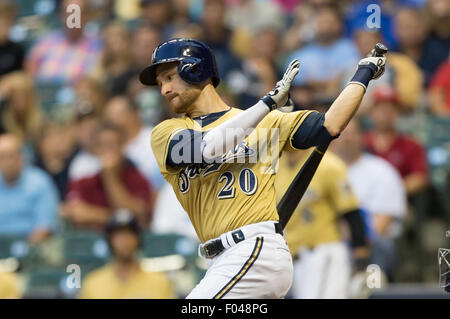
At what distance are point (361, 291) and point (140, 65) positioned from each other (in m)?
3.82

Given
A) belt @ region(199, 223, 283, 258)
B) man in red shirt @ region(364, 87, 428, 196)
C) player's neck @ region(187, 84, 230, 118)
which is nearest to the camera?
belt @ region(199, 223, 283, 258)

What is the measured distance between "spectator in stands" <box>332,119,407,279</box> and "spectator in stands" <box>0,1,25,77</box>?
12.9 ft

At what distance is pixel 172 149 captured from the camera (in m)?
4.50

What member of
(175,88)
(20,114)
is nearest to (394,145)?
(20,114)

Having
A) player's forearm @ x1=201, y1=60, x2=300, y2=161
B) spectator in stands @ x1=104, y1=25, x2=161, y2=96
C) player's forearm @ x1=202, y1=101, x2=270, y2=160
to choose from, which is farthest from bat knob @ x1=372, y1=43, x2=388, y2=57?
spectator in stands @ x1=104, y1=25, x2=161, y2=96

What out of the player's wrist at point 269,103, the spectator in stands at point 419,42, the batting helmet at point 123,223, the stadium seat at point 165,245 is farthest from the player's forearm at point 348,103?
the spectator in stands at point 419,42

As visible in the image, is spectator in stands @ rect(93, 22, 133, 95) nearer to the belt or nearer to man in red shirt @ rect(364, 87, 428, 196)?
man in red shirt @ rect(364, 87, 428, 196)

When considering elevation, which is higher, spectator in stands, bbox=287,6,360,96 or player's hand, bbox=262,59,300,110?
spectator in stands, bbox=287,6,360,96

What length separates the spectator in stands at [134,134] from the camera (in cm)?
893

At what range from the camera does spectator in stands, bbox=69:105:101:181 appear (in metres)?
8.98

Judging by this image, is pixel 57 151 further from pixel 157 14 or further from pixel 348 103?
pixel 348 103

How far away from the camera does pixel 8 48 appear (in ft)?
34.0

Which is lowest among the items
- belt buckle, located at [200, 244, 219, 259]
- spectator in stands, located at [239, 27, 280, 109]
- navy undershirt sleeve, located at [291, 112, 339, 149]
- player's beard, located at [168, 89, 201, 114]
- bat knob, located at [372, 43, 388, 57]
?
belt buckle, located at [200, 244, 219, 259]

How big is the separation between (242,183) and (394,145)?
4.46m
